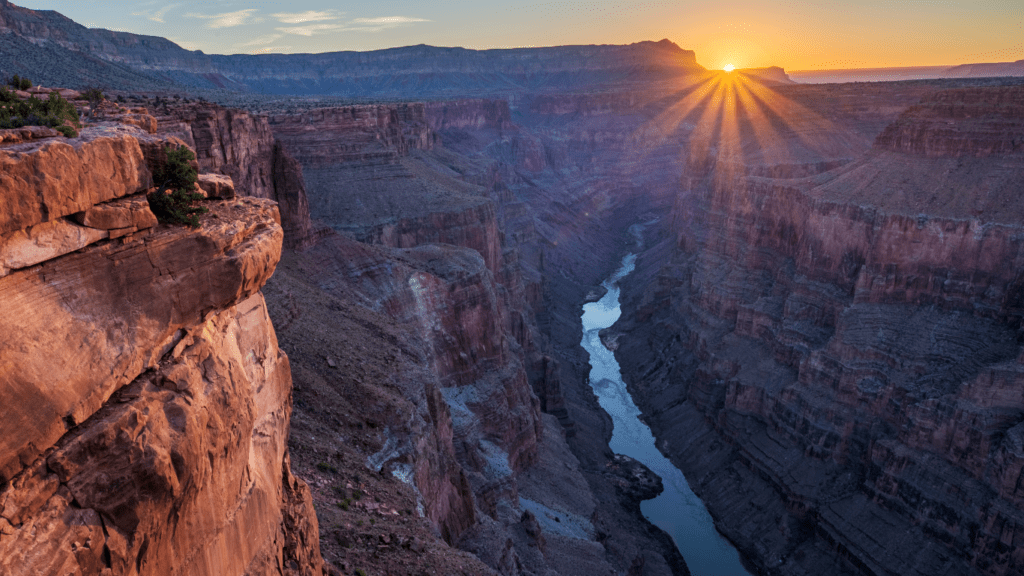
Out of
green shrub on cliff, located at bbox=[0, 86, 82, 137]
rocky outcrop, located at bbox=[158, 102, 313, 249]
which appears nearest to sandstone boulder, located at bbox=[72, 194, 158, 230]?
green shrub on cliff, located at bbox=[0, 86, 82, 137]

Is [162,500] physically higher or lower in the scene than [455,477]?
higher

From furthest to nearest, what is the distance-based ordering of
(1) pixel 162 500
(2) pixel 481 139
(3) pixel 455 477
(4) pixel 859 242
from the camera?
(2) pixel 481 139 < (4) pixel 859 242 < (3) pixel 455 477 < (1) pixel 162 500

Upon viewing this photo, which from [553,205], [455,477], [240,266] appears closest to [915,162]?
[455,477]

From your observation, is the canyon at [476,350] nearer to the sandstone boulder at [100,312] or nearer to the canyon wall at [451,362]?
the sandstone boulder at [100,312]

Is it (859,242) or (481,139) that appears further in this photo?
(481,139)

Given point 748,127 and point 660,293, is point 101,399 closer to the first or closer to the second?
point 660,293

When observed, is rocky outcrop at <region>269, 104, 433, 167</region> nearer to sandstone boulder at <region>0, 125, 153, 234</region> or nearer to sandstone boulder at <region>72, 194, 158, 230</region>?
sandstone boulder at <region>0, 125, 153, 234</region>

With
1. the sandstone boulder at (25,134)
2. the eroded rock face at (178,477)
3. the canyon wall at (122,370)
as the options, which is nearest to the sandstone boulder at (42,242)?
the canyon wall at (122,370)

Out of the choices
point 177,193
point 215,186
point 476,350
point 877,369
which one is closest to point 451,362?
point 476,350
